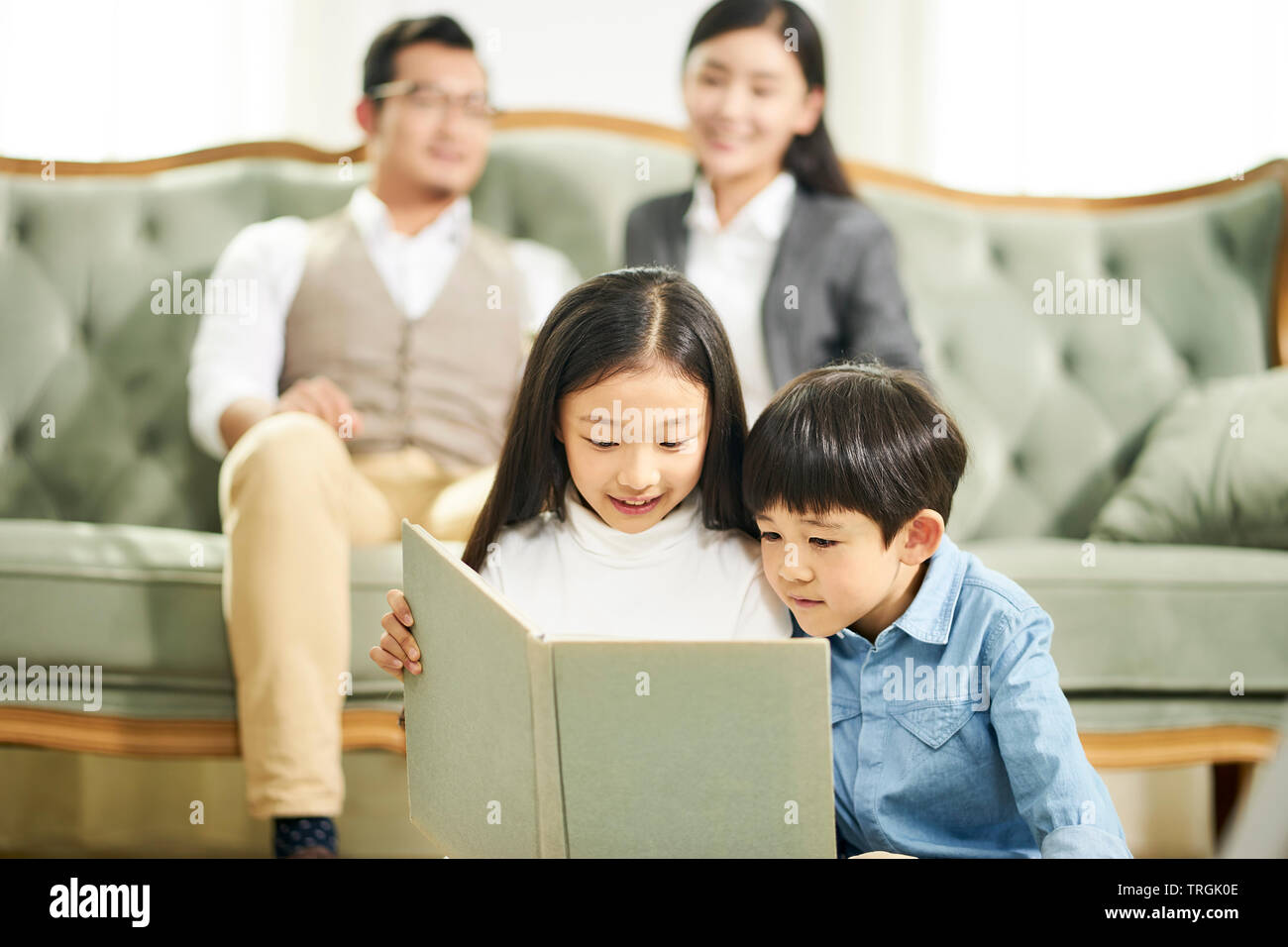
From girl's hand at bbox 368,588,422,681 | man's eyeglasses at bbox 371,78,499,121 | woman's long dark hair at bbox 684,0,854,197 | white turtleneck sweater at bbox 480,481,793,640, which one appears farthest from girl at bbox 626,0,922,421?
girl's hand at bbox 368,588,422,681

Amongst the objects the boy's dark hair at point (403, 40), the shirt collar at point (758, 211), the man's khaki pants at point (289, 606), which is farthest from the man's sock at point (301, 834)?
the boy's dark hair at point (403, 40)

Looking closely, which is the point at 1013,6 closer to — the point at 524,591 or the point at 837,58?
the point at 837,58

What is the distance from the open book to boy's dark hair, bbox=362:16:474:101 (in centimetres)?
110

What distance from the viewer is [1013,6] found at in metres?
2.14

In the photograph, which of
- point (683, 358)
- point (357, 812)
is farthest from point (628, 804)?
point (357, 812)

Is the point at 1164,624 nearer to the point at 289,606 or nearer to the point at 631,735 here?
the point at 631,735

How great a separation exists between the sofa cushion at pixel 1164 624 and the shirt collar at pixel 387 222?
888mm

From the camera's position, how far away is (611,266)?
1698 mm

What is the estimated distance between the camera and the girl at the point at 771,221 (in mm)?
1454

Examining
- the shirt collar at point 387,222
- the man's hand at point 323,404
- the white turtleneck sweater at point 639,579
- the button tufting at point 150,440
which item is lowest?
the white turtleneck sweater at point 639,579

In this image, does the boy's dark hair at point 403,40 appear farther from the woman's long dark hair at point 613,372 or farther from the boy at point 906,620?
the boy at point 906,620

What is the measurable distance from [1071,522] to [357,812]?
110 centimetres

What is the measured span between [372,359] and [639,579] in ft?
2.65

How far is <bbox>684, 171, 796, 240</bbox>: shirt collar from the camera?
156cm
